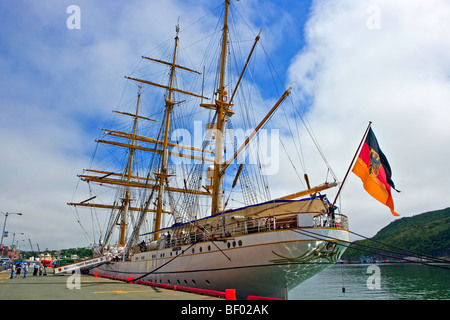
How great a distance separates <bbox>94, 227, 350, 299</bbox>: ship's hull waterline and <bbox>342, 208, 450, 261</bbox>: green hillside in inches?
3791

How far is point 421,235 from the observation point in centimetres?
13025

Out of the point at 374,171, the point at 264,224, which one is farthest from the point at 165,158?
the point at 374,171

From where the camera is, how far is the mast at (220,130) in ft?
75.8

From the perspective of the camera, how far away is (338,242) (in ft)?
48.1

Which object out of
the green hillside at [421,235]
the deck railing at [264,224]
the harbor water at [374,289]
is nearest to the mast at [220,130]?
the deck railing at [264,224]

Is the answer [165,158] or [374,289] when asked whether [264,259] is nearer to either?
[165,158]

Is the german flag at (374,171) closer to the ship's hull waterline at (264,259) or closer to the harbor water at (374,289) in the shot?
the ship's hull waterline at (264,259)

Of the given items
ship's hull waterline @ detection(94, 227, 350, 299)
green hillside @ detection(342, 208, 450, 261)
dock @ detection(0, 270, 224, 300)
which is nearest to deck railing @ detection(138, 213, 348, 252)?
ship's hull waterline @ detection(94, 227, 350, 299)

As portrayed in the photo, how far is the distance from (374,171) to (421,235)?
14297 centimetres

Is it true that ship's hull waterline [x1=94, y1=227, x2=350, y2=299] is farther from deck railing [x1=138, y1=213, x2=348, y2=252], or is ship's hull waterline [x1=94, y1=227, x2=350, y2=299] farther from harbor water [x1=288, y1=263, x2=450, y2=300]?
harbor water [x1=288, y1=263, x2=450, y2=300]

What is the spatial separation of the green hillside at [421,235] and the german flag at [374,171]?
96.4 meters
